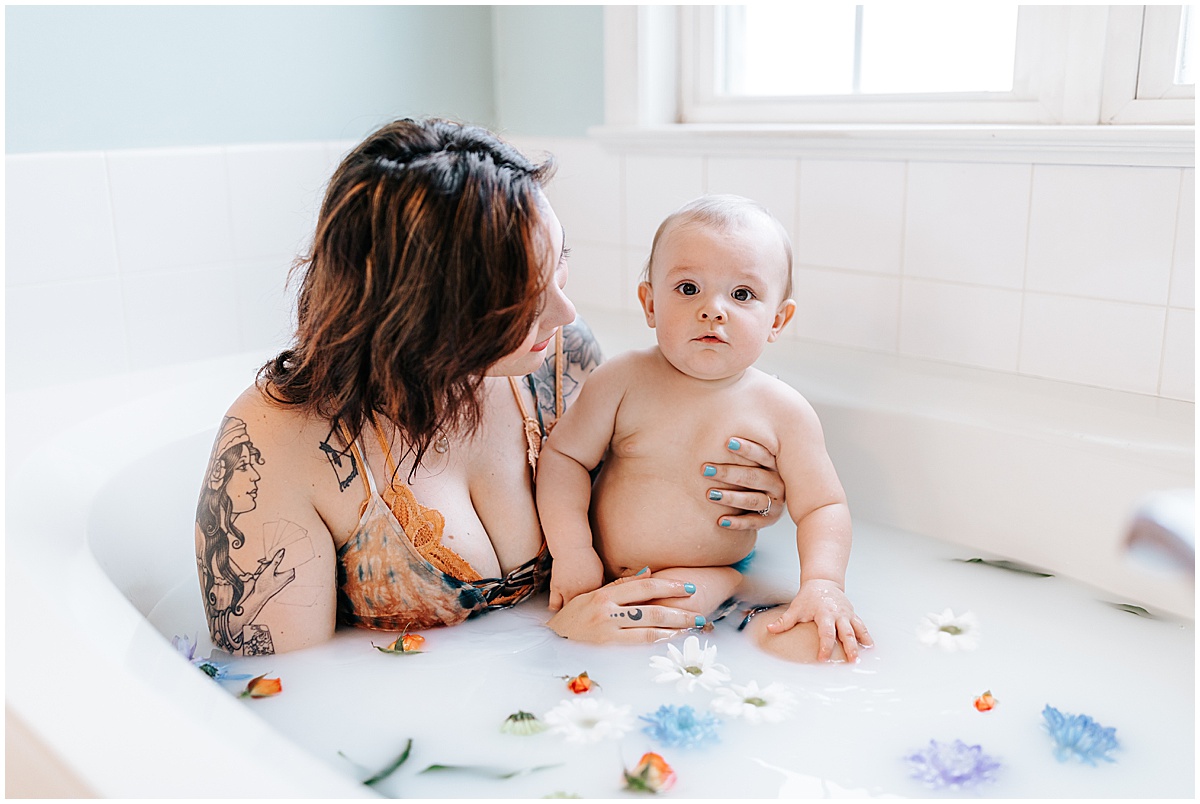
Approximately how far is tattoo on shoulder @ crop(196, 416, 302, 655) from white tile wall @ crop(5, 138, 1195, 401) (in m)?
0.37

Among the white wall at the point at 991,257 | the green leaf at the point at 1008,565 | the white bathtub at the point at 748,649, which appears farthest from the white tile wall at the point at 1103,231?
the green leaf at the point at 1008,565

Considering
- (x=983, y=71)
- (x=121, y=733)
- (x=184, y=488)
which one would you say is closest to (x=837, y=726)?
(x=121, y=733)

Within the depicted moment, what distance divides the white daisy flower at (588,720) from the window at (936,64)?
107 cm

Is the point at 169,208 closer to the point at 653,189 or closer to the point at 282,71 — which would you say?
the point at 282,71

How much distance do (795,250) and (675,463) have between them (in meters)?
0.69

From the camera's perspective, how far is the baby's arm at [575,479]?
127 cm

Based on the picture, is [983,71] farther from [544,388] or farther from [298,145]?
[298,145]

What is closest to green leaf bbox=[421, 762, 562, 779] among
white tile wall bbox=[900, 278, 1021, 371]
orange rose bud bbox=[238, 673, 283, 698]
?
orange rose bud bbox=[238, 673, 283, 698]

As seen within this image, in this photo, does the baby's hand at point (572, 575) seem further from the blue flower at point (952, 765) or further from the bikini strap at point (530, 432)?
the blue flower at point (952, 765)

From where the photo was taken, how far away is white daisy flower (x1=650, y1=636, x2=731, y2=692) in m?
1.14

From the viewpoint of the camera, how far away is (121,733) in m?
0.76

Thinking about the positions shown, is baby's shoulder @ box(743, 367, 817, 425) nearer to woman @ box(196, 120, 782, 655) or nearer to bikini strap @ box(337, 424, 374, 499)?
woman @ box(196, 120, 782, 655)

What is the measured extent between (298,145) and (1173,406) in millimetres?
1580

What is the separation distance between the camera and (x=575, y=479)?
1.30m
